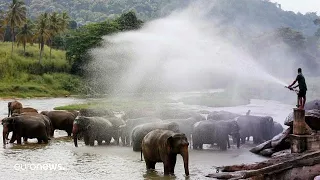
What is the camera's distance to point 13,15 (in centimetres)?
9006

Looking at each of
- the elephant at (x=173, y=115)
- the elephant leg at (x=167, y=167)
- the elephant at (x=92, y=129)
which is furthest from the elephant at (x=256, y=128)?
the elephant leg at (x=167, y=167)

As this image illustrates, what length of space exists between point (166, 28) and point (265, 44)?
192 ft

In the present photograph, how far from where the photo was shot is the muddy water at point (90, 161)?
17734 mm

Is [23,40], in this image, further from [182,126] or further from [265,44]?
[182,126]

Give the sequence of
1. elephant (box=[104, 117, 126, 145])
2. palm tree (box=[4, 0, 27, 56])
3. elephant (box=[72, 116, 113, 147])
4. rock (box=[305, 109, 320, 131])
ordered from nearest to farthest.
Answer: rock (box=[305, 109, 320, 131])
elephant (box=[72, 116, 113, 147])
elephant (box=[104, 117, 126, 145])
palm tree (box=[4, 0, 27, 56])

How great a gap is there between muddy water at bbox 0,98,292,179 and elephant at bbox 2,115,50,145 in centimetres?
61

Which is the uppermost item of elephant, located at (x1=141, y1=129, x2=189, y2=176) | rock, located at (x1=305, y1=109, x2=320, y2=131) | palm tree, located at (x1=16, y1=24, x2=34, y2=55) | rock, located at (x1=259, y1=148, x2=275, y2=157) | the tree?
the tree

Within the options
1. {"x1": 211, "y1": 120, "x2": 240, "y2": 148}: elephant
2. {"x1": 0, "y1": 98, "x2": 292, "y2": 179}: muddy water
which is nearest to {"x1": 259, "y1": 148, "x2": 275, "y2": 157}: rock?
{"x1": 0, "y1": 98, "x2": 292, "y2": 179}: muddy water

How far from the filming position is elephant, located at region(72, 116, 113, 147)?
997 inches

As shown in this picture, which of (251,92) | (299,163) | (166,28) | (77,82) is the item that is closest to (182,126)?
(299,163)

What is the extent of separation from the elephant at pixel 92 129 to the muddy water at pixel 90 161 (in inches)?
25.3

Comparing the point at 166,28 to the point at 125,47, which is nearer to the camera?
the point at 166,28

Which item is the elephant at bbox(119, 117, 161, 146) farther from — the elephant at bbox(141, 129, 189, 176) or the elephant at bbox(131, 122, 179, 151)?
the elephant at bbox(141, 129, 189, 176)

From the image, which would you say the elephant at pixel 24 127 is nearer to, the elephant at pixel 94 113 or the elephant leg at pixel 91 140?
the elephant leg at pixel 91 140
